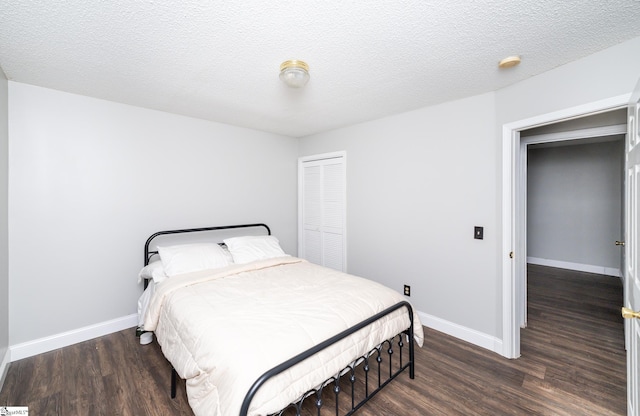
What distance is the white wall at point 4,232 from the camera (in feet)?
7.08

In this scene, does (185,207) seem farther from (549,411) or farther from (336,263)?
(549,411)

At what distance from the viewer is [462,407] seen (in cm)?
184

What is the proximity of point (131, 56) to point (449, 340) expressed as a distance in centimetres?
368

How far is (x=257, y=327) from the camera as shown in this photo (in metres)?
1.58

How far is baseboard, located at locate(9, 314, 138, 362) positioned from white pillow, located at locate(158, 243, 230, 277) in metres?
0.95

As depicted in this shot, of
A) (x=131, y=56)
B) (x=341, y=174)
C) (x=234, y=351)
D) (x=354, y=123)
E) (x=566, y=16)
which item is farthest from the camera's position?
(x=341, y=174)

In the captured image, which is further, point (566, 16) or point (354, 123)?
point (354, 123)

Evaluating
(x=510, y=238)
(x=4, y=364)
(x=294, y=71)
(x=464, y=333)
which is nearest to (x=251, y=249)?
(x=294, y=71)

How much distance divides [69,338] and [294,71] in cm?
326

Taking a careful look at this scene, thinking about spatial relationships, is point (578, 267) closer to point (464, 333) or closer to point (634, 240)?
point (464, 333)

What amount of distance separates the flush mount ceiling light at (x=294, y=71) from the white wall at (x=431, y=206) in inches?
64.2

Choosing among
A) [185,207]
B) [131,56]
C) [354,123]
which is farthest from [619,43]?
[185,207]

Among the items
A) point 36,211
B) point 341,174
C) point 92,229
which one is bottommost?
point 92,229

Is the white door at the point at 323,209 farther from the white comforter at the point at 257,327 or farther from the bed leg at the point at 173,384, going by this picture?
the bed leg at the point at 173,384
